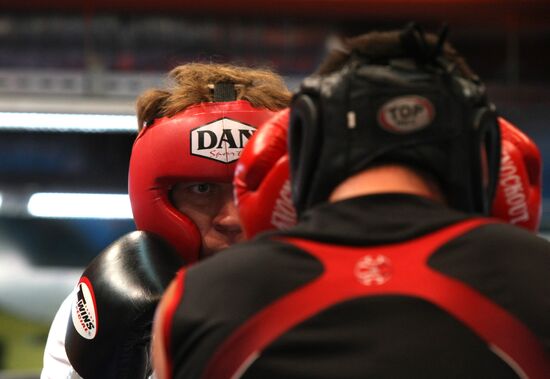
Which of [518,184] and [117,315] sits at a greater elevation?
[518,184]

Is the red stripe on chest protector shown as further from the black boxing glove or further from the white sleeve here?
the white sleeve

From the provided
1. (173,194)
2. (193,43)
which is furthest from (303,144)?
(193,43)

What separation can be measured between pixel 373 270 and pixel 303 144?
219mm

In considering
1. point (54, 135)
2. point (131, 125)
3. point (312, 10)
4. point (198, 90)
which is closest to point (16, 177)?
point (54, 135)

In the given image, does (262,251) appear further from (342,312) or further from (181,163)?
(181,163)

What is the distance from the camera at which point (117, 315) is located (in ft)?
5.74

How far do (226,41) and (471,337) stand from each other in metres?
5.23

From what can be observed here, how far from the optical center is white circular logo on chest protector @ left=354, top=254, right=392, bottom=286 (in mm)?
1063

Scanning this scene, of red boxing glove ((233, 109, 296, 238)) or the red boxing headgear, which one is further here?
the red boxing headgear

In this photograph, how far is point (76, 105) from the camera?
5.73 m

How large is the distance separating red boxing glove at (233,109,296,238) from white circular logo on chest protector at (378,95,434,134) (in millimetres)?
234

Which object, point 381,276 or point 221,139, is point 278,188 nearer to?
point 381,276

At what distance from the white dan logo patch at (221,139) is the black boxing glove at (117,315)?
0.89 ft

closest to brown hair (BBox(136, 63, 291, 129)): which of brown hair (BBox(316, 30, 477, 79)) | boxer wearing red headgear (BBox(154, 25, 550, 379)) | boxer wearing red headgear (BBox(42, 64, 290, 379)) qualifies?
boxer wearing red headgear (BBox(42, 64, 290, 379))
